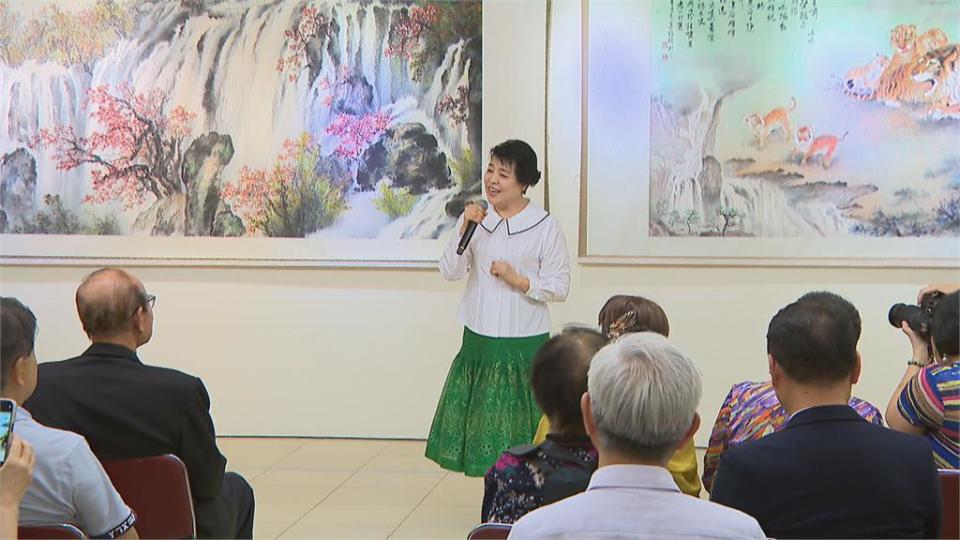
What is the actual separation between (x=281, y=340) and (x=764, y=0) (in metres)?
3.34

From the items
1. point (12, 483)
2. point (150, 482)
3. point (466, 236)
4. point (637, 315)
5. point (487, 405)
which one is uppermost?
point (466, 236)

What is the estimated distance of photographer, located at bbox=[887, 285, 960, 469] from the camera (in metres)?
2.78

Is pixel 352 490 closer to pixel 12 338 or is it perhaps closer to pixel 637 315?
pixel 637 315

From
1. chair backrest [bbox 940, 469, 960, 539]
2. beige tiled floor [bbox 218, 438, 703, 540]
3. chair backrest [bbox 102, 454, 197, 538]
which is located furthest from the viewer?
beige tiled floor [bbox 218, 438, 703, 540]

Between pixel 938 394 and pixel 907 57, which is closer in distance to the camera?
pixel 938 394

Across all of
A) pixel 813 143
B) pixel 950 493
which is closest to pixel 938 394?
pixel 950 493

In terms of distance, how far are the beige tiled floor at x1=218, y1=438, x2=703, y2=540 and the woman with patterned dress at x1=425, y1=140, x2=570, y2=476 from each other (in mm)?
296

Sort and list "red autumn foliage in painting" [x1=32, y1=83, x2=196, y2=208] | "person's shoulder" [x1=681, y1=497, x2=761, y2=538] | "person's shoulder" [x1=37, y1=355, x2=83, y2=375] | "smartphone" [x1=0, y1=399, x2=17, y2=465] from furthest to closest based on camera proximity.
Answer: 1. "red autumn foliage in painting" [x1=32, y1=83, x2=196, y2=208]
2. "person's shoulder" [x1=37, y1=355, x2=83, y2=375]
3. "smartphone" [x1=0, y1=399, x2=17, y2=465]
4. "person's shoulder" [x1=681, y1=497, x2=761, y2=538]

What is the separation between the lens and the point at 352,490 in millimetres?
5301

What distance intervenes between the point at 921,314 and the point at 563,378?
1.29m

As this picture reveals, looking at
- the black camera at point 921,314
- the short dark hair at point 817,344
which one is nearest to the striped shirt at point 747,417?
the black camera at point 921,314

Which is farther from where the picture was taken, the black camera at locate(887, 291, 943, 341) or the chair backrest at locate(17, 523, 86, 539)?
the black camera at locate(887, 291, 943, 341)

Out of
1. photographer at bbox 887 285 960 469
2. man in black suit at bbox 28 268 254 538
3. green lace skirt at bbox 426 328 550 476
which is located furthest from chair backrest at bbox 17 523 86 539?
green lace skirt at bbox 426 328 550 476

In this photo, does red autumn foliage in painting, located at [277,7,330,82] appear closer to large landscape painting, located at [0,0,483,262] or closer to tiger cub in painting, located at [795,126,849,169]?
large landscape painting, located at [0,0,483,262]
